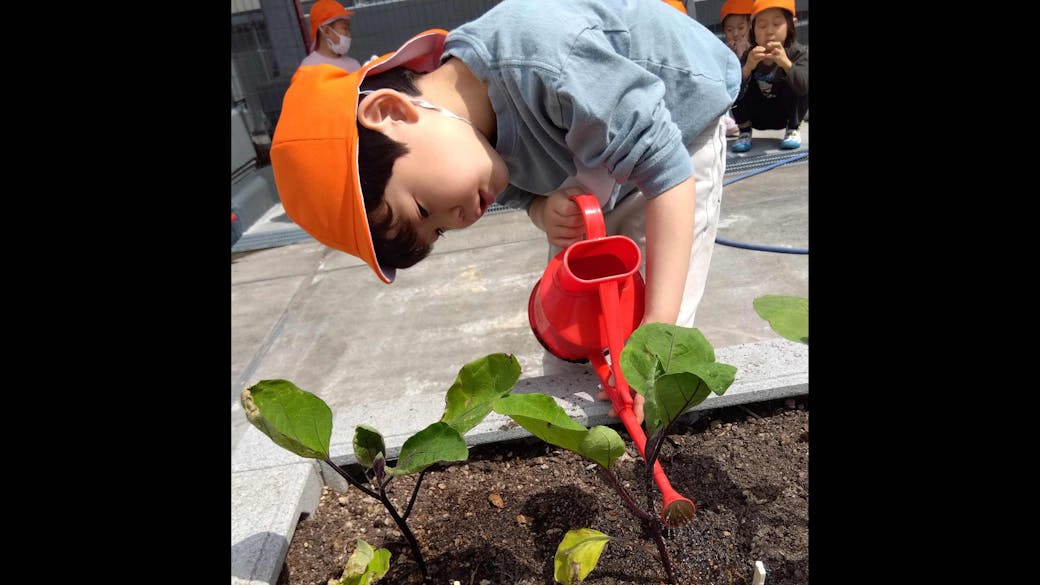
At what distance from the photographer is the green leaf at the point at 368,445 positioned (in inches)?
24.0

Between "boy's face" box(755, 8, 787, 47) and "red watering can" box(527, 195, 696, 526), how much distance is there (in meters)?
2.61

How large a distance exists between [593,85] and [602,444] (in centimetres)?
49

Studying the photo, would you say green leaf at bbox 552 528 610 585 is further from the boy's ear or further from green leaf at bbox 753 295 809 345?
the boy's ear

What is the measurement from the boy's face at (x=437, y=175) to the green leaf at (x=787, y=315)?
390mm

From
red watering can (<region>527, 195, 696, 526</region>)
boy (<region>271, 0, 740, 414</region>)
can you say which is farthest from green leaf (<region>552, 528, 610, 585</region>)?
boy (<region>271, 0, 740, 414</region>)

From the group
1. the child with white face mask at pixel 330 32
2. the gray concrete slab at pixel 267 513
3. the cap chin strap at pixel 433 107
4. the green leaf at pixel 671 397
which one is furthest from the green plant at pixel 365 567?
the child with white face mask at pixel 330 32

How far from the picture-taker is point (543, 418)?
491 millimetres

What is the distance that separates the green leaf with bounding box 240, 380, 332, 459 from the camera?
554mm

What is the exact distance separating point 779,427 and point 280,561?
0.58m

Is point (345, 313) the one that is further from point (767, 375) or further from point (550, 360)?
point (767, 375)

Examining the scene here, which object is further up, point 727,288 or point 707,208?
point 707,208

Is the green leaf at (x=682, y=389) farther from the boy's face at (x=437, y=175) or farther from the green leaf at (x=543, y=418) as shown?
the boy's face at (x=437, y=175)

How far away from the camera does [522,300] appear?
1805 mm
